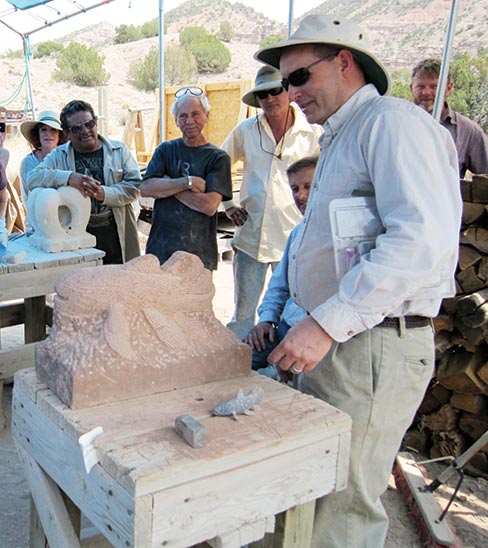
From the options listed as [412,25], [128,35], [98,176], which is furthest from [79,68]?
[98,176]

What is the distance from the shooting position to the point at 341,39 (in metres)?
1.68

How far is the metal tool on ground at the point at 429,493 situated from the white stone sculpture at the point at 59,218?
88.5 inches

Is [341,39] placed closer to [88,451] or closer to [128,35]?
[88,451]

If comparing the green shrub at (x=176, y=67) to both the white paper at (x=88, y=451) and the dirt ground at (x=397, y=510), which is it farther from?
the white paper at (x=88, y=451)

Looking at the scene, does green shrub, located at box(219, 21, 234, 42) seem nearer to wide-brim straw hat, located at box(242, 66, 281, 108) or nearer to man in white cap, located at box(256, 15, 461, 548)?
wide-brim straw hat, located at box(242, 66, 281, 108)

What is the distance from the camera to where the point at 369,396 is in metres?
1.76

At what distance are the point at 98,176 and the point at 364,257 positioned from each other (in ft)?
8.71

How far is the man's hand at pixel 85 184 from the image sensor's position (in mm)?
3602

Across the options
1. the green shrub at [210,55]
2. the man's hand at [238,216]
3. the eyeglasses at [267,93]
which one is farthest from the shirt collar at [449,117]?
the green shrub at [210,55]

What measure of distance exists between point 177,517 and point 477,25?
33.1m

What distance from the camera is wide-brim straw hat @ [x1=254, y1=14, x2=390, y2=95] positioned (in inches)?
66.2

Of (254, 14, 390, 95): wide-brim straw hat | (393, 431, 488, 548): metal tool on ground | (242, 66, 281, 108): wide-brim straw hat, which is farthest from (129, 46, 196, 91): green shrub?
(254, 14, 390, 95): wide-brim straw hat

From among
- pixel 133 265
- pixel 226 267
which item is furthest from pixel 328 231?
pixel 226 267

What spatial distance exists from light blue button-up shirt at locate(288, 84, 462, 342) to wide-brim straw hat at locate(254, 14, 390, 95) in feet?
0.42
